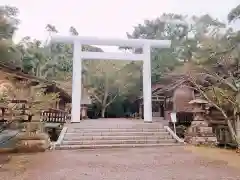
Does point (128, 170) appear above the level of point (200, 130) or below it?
below

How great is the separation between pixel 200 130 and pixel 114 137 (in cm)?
432

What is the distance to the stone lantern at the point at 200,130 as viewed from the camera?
11.5 meters

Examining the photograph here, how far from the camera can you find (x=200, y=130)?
38.1 feet

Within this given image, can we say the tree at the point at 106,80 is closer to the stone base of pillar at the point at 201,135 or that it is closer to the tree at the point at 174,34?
the tree at the point at 174,34

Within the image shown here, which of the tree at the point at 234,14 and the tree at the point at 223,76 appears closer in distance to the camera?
the tree at the point at 223,76

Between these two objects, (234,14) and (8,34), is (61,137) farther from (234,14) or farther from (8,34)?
(8,34)

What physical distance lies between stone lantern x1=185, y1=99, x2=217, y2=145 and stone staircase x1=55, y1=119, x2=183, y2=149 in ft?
2.57

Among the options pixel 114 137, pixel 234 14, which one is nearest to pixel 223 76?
pixel 234 14

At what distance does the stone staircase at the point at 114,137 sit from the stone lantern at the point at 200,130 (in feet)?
2.57

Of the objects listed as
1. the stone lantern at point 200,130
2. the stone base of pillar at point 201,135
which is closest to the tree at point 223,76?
the stone lantern at point 200,130

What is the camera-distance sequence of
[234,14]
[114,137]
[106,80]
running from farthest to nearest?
[106,80] → [234,14] → [114,137]

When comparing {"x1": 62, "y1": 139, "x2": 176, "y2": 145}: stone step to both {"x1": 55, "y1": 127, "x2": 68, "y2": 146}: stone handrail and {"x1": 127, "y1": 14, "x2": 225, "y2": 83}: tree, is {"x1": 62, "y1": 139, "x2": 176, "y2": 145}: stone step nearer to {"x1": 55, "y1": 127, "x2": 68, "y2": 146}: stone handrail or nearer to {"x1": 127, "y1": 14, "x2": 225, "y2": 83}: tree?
{"x1": 55, "y1": 127, "x2": 68, "y2": 146}: stone handrail

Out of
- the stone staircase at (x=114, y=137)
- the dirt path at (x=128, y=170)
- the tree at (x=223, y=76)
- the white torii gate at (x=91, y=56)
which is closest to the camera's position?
the dirt path at (x=128, y=170)

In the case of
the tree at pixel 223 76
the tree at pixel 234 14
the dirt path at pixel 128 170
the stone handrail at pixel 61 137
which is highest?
the tree at pixel 234 14
